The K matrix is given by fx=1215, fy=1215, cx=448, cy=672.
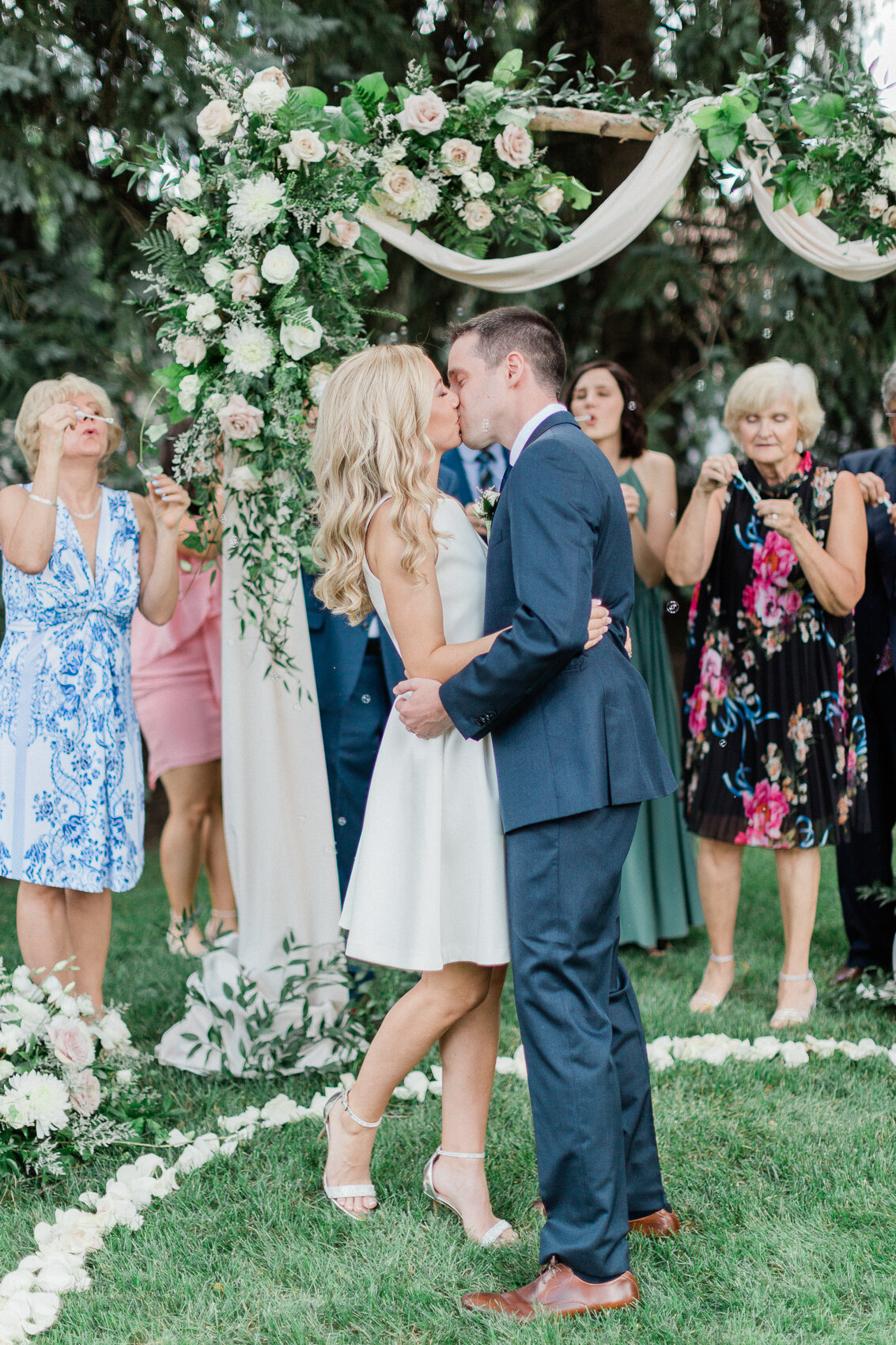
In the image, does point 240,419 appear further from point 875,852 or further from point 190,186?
point 875,852

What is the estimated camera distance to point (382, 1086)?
2814 millimetres

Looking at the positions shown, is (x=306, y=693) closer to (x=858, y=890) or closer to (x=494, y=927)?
(x=494, y=927)

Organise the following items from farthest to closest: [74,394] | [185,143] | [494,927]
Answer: [185,143] < [74,394] < [494,927]

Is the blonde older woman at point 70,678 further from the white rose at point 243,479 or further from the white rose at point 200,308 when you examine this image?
the white rose at point 200,308

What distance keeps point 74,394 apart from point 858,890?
3168 millimetres

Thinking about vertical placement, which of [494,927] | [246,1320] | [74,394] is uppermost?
[74,394]

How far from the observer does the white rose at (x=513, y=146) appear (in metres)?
3.94

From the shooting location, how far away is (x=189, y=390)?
3605mm

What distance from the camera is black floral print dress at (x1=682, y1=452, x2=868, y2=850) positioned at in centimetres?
414

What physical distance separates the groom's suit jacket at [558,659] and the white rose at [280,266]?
4.53 ft

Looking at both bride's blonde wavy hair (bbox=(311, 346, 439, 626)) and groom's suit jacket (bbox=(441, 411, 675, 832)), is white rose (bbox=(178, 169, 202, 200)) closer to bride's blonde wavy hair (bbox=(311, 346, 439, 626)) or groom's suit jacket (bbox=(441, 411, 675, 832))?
bride's blonde wavy hair (bbox=(311, 346, 439, 626))

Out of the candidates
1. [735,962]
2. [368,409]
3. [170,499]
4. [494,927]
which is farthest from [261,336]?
[735,962]

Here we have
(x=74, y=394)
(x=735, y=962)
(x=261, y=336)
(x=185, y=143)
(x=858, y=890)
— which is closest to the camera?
(x=261, y=336)

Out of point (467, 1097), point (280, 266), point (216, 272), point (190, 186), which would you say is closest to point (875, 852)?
point (467, 1097)
